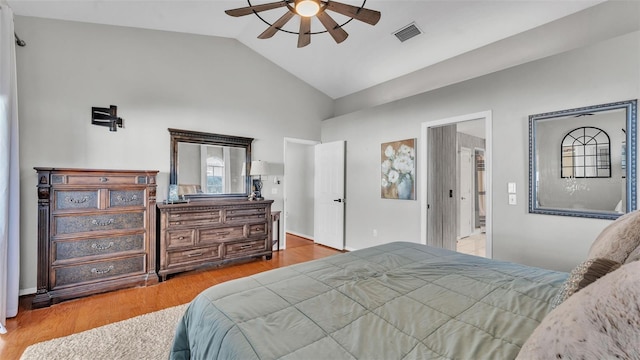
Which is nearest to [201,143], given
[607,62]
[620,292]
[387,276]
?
[387,276]

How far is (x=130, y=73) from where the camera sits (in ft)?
11.3

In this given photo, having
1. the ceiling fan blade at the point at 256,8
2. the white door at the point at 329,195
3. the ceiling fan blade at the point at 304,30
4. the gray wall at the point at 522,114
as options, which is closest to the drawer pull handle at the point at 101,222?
the ceiling fan blade at the point at 256,8

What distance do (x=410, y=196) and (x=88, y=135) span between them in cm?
420

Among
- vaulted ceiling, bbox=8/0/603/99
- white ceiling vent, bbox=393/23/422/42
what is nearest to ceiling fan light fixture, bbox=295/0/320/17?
vaulted ceiling, bbox=8/0/603/99

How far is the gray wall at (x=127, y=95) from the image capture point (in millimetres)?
2953

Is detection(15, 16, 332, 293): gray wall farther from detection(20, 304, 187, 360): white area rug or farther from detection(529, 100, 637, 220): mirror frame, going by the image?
detection(529, 100, 637, 220): mirror frame

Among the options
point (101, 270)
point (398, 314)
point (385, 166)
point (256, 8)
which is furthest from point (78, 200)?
point (385, 166)

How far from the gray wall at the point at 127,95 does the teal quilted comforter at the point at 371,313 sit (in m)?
2.98

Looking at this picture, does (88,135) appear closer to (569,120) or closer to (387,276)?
(387,276)

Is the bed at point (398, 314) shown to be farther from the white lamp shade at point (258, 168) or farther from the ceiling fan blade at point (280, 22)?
the white lamp shade at point (258, 168)

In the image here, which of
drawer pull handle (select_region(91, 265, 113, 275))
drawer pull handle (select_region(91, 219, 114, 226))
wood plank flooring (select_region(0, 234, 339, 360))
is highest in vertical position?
drawer pull handle (select_region(91, 219, 114, 226))

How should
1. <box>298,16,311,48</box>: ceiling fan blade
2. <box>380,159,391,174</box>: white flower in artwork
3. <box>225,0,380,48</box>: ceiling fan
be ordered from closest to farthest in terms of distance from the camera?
<box>225,0,380,48</box>: ceiling fan → <box>298,16,311,48</box>: ceiling fan blade → <box>380,159,391,174</box>: white flower in artwork

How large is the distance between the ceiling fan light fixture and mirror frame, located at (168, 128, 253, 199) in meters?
2.54

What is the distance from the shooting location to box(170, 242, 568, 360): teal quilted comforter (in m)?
0.91
